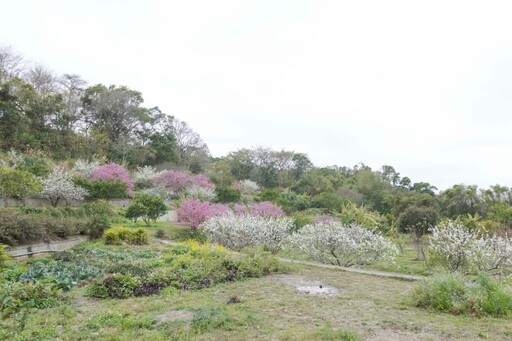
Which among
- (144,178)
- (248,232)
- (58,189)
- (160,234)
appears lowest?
(160,234)

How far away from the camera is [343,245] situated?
11297mm

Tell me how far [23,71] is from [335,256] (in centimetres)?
3185

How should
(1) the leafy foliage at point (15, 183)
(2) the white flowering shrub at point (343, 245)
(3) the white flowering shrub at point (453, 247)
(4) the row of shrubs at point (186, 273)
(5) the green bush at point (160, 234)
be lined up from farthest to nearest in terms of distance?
(5) the green bush at point (160, 234)
(1) the leafy foliage at point (15, 183)
(2) the white flowering shrub at point (343, 245)
(3) the white flowering shrub at point (453, 247)
(4) the row of shrubs at point (186, 273)

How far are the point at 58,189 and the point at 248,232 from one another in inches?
429

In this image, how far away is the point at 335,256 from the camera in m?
11.8

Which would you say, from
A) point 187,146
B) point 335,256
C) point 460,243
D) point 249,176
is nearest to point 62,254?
point 335,256

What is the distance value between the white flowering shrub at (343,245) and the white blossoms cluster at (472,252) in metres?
1.45

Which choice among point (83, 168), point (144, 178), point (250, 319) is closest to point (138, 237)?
point (250, 319)

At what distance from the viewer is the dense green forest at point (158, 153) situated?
24.8 metres

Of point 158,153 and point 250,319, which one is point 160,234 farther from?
point 158,153

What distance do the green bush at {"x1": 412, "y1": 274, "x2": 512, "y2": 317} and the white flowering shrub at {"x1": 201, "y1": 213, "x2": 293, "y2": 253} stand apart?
250 inches

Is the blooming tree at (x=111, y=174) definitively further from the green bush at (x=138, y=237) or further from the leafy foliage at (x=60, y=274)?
the leafy foliage at (x=60, y=274)

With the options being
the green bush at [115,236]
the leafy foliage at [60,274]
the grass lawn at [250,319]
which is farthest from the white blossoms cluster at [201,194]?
the grass lawn at [250,319]

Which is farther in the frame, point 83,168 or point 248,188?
point 248,188
